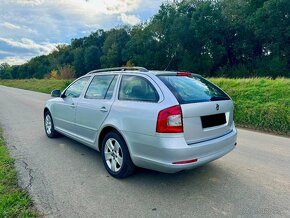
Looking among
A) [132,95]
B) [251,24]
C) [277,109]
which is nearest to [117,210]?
[132,95]

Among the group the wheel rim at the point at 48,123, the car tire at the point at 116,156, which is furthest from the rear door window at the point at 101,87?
the wheel rim at the point at 48,123

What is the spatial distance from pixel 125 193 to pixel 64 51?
292 feet

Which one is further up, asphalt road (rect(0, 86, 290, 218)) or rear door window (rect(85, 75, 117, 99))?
rear door window (rect(85, 75, 117, 99))

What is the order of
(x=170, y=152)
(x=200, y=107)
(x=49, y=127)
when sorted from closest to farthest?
1. (x=170, y=152)
2. (x=200, y=107)
3. (x=49, y=127)

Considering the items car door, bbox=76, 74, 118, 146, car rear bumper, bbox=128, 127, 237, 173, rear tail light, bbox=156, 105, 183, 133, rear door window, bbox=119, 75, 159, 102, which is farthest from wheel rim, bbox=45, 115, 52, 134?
rear tail light, bbox=156, 105, 183, 133

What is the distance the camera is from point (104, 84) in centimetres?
471

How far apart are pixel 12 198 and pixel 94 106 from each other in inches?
75.0

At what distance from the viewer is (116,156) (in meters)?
4.16

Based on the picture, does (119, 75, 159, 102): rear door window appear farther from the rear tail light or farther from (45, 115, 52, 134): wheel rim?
(45, 115, 52, 134): wheel rim

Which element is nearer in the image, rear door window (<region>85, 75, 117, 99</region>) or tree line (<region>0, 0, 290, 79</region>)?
rear door window (<region>85, 75, 117, 99</region>)

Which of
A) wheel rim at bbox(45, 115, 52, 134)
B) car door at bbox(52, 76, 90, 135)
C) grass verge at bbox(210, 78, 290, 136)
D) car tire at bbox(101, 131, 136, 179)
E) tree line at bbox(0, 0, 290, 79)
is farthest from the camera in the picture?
tree line at bbox(0, 0, 290, 79)

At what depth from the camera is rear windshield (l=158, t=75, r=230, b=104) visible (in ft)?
12.1

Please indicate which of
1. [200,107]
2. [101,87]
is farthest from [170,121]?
[101,87]

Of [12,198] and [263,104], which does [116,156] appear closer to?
[12,198]
